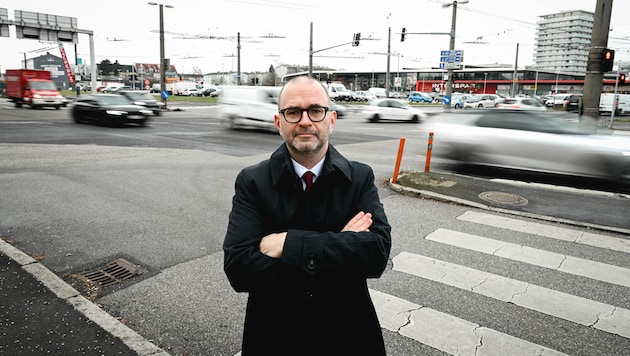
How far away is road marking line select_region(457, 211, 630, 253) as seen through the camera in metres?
5.89

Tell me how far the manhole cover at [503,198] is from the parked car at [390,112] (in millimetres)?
18112

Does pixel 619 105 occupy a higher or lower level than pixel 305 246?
higher

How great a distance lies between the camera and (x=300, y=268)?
1812 mm

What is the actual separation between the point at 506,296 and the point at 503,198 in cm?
411

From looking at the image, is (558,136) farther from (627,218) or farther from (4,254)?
(4,254)

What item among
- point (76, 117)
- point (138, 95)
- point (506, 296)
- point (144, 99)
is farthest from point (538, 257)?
point (138, 95)

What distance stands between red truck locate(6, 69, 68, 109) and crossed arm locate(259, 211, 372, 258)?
34.6 metres

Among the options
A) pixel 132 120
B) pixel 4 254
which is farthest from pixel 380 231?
pixel 132 120

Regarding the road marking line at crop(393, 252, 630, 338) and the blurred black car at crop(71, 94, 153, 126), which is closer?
the road marking line at crop(393, 252, 630, 338)

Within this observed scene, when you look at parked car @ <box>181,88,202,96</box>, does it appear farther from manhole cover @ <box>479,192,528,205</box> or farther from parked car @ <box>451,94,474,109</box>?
manhole cover @ <box>479,192,528,205</box>

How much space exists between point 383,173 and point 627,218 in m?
4.94

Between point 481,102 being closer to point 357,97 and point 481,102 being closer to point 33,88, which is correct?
point 357,97

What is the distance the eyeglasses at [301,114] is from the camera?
201cm

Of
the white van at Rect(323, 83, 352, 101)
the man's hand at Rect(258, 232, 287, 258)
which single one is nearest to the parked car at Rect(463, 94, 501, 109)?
the white van at Rect(323, 83, 352, 101)
